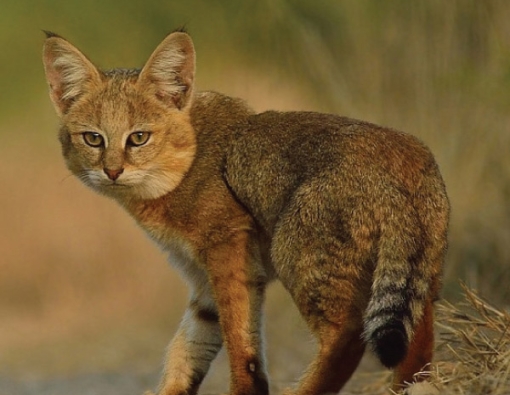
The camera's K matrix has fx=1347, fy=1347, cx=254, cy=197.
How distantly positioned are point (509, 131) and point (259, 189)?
3.11m

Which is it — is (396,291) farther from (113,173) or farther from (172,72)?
(172,72)

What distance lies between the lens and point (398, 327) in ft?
A: 20.5

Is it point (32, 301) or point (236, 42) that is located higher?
point (236, 42)

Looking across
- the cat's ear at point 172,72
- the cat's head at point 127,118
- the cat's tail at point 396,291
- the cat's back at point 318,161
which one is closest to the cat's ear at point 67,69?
the cat's head at point 127,118

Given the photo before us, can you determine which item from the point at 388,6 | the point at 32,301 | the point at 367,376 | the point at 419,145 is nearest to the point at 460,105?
the point at 388,6

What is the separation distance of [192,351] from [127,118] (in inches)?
55.3

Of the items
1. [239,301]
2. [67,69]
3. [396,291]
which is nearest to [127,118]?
[67,69]

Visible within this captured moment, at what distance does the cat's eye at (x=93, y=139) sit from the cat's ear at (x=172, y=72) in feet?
1.41

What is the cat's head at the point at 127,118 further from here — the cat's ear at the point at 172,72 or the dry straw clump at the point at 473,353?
the dry straw clump at the point at 473,353

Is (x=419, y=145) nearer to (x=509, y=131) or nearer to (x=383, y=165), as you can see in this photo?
(x=383, y=165)

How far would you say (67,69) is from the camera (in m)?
7.70

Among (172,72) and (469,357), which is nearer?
(469,357)

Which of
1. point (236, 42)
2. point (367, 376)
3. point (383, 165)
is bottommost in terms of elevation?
point (367, 376)

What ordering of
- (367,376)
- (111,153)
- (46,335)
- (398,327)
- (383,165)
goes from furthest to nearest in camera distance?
1. (46,335)
2. (367,376)
3. (111,153)
4. (383,165)
5. (398,327)
